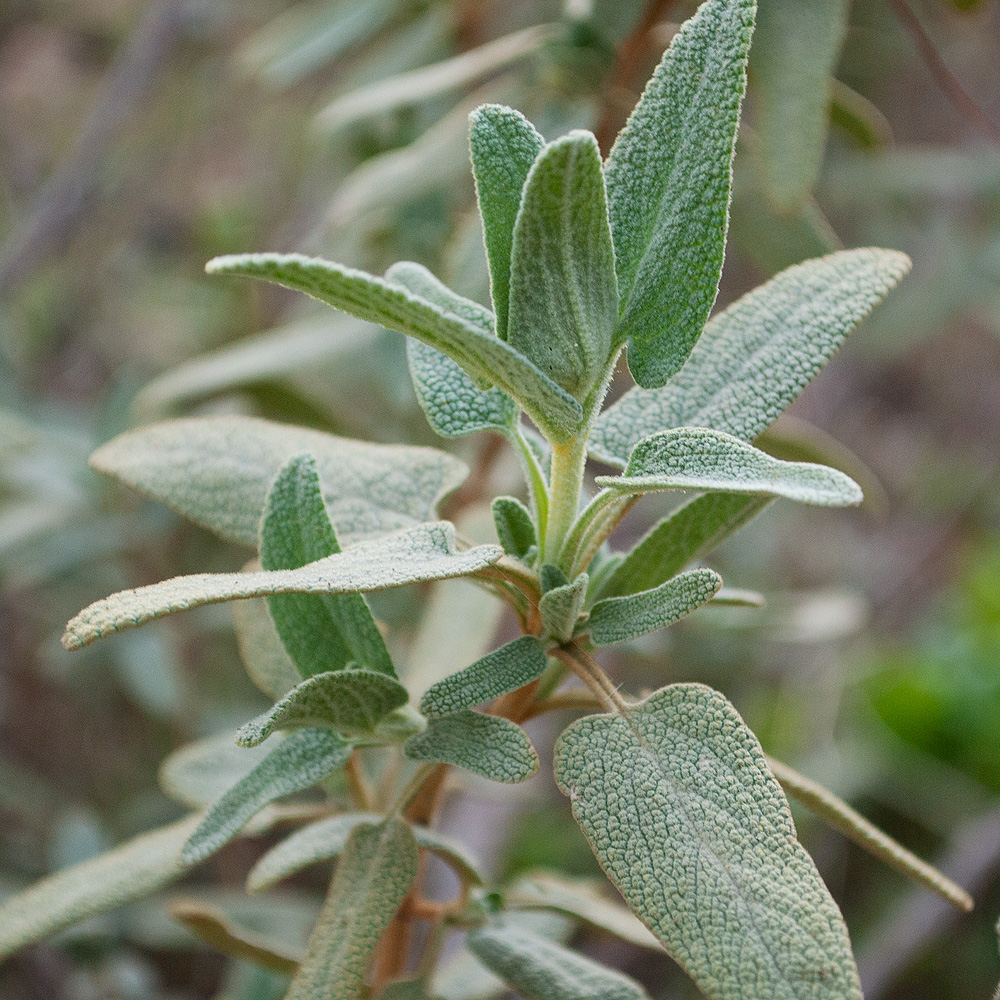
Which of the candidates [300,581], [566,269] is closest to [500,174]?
[566,269]

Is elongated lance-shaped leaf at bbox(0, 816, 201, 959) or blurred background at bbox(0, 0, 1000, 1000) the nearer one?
elongated lance-shaped leaf at bbox(0, 816, 201, 959)

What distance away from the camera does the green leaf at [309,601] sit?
432 mm

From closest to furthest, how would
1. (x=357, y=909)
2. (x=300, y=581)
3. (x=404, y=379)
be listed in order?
(x=300, y=581) < (x=357, y=909) < (x=404, y=379)

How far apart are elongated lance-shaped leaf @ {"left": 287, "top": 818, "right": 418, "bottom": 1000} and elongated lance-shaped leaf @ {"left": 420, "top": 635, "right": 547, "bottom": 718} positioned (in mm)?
79

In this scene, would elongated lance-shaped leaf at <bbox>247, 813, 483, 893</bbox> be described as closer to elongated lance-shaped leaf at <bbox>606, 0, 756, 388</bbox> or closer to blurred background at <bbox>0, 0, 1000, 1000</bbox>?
blurred background at <bbox>0, 0, 1000, 1000</bbox>

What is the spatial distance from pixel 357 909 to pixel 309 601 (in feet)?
0.44

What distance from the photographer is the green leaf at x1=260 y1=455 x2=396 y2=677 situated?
43 cm

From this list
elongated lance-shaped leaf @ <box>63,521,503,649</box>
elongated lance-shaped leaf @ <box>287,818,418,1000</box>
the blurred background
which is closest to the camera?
elongated lance-shaped leaf @ <box>63,521,503,649</box>

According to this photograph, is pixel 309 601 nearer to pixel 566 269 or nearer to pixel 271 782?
pixel 271 782

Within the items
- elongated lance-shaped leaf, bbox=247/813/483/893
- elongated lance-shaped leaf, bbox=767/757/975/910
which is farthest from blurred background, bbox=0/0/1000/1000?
elongated lance-shaped leaf, bbox=767/757/975/910

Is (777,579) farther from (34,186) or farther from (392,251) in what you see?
(34,186)

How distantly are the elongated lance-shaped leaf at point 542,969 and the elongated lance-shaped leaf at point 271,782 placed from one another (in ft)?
0.51

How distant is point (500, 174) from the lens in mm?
400

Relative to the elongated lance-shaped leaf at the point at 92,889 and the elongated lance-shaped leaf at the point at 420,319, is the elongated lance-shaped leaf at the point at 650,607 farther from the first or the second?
the elongated lance-shaped leaf at the point at 92,889
